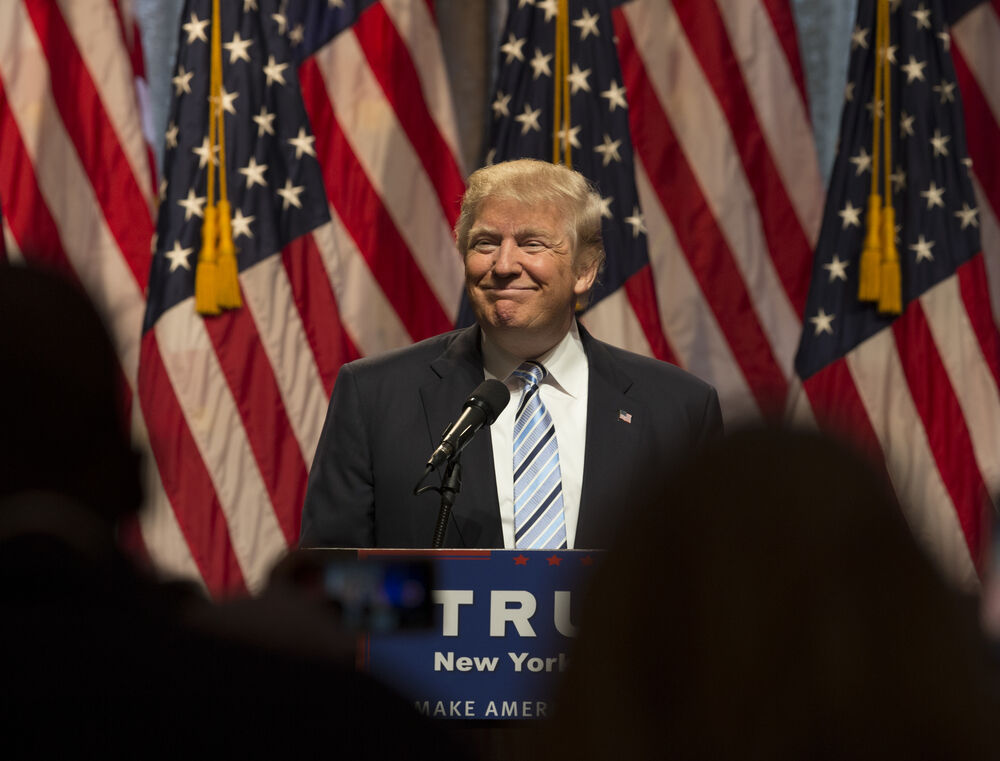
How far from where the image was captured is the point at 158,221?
16.5 ft

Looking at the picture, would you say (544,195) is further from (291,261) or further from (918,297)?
(918,297)

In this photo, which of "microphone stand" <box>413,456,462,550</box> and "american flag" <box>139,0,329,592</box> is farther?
"american flag" <box>139,0,329,592</box>

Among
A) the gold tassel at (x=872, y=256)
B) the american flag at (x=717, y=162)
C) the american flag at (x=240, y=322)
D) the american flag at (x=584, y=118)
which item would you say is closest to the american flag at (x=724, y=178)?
the american flag at (x=717, y=162)

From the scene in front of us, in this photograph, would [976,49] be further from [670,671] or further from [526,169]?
[670,671]

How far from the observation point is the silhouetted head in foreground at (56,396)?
0.95 m

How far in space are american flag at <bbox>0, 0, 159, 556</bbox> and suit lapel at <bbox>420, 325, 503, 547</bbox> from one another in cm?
235

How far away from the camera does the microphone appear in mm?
2424

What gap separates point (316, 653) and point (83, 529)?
0.18 m

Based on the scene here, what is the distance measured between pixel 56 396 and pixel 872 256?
445 cm

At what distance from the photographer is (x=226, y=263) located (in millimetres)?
4934

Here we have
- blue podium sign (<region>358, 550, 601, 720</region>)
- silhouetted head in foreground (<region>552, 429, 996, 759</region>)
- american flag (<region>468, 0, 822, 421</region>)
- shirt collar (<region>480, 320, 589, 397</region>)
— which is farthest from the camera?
american flag (<region>468, 0, 822, 421</region>)

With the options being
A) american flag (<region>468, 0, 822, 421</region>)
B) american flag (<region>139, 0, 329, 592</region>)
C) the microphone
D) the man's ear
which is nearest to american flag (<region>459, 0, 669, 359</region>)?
american flag (<region>468, 0, 822, 421</region>)

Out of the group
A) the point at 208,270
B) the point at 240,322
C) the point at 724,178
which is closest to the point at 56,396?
the point at 208,270

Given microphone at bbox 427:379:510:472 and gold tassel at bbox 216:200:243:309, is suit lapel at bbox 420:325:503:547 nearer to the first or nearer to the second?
microphone at bbox 427:379:510:472
